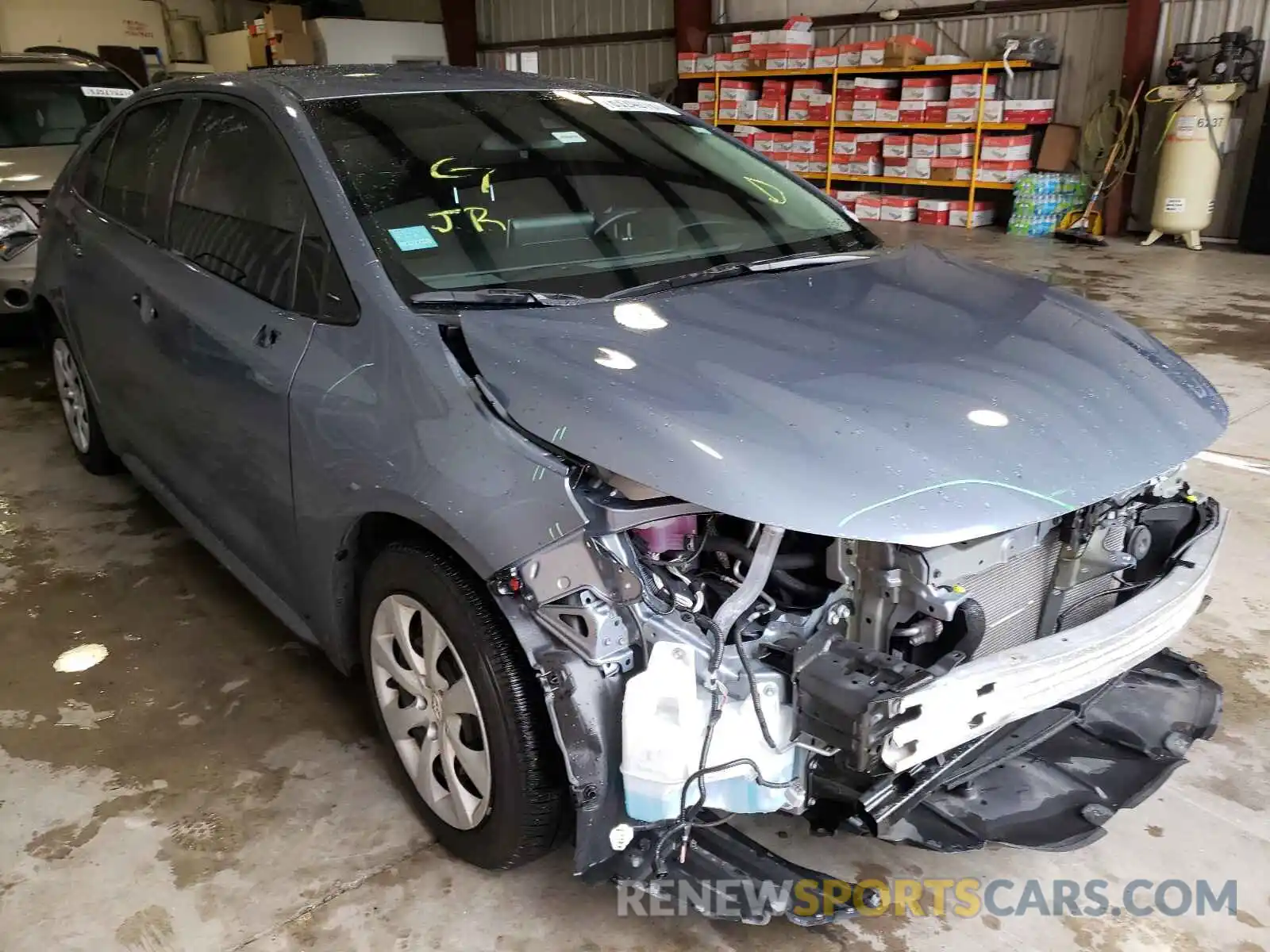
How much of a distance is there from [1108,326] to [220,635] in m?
2.37

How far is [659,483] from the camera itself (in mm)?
1461

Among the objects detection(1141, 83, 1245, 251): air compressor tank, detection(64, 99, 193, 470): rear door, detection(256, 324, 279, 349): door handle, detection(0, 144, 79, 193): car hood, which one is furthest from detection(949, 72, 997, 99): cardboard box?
detection(256, 324, 279, 349): door handle

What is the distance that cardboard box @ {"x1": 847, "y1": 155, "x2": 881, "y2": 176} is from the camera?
10.8m

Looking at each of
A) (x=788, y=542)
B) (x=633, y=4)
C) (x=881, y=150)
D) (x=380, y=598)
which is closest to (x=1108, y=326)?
(x=788, y=542)

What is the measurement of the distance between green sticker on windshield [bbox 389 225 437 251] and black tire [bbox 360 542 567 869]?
606 millimetres

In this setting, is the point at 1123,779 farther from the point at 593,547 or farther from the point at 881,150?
the point at 881,150

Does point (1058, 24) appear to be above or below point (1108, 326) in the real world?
above

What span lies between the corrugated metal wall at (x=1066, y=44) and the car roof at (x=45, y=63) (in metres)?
7.95

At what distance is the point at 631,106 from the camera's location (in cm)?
272

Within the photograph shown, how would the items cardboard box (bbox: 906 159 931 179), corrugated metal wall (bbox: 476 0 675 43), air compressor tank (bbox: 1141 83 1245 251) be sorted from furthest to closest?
corrugated metal wall (bbox: 476 0 675 43), cardboard box (bbox: 906 159 931 179), air compressor tank (bbox: 1141 83 1245 251)

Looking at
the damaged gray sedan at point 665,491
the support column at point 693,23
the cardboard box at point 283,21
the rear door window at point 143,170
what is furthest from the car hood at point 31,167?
the cardboard box at point 283,21

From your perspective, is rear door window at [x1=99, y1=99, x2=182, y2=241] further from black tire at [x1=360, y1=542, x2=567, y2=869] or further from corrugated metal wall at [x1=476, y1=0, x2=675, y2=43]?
corrugated metal wall at [x1=476, y1=0, x2=675, y2=43]

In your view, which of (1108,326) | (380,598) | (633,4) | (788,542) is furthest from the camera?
(633,4)

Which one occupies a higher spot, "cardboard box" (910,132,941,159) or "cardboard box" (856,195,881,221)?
"cardboard box" (910,132,941,159)
